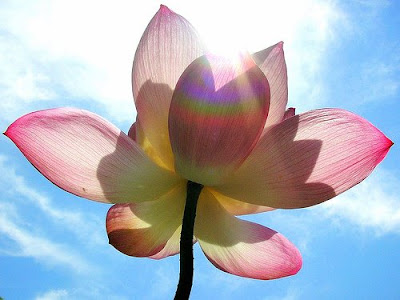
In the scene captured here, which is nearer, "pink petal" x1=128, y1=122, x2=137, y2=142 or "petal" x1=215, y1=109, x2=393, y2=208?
"petal" x1=215, y1=109, x2=393, y2=208

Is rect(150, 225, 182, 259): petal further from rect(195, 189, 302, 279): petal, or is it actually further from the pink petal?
the pink petal

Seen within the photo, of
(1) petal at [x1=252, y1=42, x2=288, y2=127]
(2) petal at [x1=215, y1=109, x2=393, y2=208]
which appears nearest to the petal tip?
(1) petal at [x1=252, y1=42, x2=288, y2=127]

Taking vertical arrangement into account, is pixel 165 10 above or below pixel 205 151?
above

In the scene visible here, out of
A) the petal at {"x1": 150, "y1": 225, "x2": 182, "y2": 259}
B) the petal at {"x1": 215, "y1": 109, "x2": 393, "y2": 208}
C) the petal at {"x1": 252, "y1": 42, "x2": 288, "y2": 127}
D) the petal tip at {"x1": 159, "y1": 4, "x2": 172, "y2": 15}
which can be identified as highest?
the petal tip at {"x1": 159, "y1": 4, "x2": 172, "y2": 15}

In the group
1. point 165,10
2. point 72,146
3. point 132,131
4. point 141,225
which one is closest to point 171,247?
point 141,225

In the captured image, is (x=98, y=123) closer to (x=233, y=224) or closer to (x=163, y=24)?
(x=163, y=24)

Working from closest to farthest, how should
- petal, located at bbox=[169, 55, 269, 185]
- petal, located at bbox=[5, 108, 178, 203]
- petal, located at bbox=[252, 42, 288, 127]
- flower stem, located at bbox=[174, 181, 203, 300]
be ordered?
1. flower stem, located at bbox=[174, 181, 203, 300]
2. petal, located at bbox=[169, 55, 269, 185]
3. petal, located at bbox=[5, 108, 178, 203]
4. petal, located at bbox=[252, 42, 288, 127]

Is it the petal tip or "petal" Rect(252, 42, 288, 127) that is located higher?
the petal tip

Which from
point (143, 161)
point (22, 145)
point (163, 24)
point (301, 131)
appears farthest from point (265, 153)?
point (22, 145)

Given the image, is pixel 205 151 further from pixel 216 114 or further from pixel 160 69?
pixel 160 69
